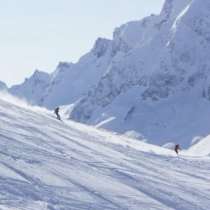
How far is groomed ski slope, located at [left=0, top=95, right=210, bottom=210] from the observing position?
18.7 m

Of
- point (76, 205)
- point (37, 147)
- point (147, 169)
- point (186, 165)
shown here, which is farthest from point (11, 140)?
point (186, 165)

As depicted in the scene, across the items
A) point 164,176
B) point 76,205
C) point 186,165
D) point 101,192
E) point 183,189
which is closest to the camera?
point 76,205

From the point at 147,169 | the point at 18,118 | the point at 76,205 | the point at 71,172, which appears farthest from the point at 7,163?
the point at 18,118

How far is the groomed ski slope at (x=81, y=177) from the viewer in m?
18.7

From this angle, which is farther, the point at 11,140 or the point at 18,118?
the point at 18,118

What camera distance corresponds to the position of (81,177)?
2223 centimetres

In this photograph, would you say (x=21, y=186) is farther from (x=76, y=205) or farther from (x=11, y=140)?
(x=11, y=140)

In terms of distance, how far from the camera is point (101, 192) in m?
20.6

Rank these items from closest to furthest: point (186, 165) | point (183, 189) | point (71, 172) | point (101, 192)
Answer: point (101, 192)
point (71, 172)
point (183, 189)
point (186, 165)

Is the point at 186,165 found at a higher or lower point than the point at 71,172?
higher

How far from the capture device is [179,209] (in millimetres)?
21141

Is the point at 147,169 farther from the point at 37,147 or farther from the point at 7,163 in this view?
the point at 7,163

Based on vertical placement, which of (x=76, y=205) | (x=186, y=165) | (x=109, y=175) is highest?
(x=186, y=165)

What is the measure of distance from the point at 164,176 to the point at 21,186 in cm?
987
